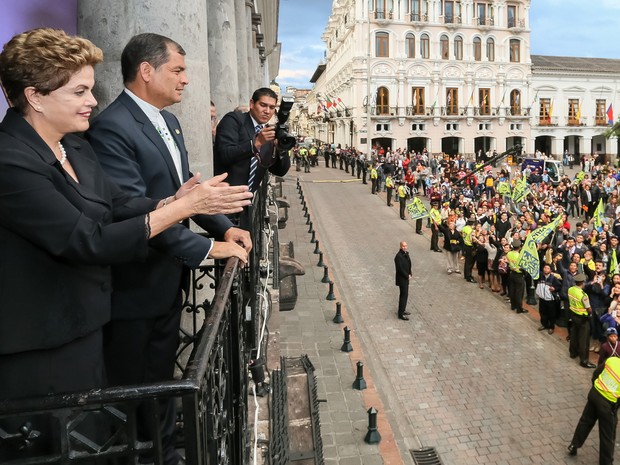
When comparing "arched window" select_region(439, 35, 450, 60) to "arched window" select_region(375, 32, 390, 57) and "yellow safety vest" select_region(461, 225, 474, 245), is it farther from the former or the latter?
"yellow safety vest" select_region(461, 225, 474, 245)

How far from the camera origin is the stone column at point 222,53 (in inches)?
281

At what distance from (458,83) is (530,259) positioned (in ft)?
149

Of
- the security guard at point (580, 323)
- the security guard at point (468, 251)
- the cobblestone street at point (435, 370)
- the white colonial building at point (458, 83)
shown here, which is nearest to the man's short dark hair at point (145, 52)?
the cobblestone street at point (435, 370)

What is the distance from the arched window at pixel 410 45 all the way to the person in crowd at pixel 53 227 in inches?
2193

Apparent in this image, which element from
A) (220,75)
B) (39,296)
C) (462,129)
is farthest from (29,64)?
(462,129)

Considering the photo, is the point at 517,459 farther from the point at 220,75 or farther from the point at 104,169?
the point at 104,169


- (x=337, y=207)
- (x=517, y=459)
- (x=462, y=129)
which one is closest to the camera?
(x=517, y=459)

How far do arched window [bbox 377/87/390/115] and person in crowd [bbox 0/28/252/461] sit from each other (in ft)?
175

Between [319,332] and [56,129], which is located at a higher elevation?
[56,129]

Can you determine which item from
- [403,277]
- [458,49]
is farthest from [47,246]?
[458,49]

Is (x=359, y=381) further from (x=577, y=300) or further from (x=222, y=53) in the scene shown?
(x=222, y=53)

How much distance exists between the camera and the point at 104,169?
2727 mm

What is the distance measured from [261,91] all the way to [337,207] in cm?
2515

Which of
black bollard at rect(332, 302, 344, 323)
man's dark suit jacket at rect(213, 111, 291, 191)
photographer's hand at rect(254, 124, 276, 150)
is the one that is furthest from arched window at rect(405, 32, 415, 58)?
photographer's hand at rect(254, 124, 276, 150)
